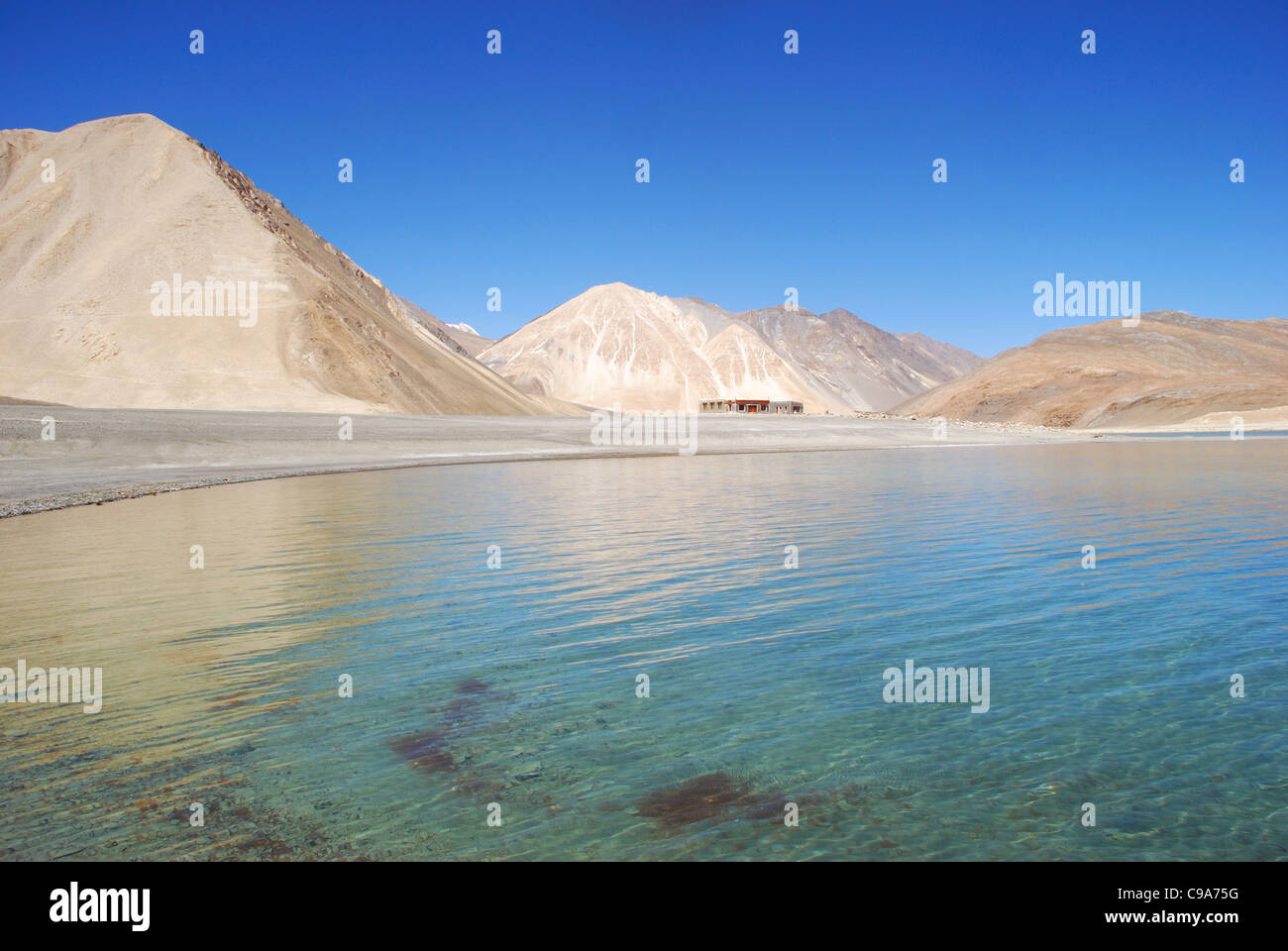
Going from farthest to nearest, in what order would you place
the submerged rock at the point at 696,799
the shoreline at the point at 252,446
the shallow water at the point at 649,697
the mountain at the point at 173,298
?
the mountain at the point at 173,298, the shoreline at the point at 252,446, the submerged rock at the point at 696,799, the shallow water at the point at 649,697

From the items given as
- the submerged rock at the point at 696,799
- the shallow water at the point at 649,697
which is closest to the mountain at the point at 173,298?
the shallow water at the point at 649,697

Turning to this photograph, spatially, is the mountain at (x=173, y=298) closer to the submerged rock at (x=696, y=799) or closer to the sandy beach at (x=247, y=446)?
the sandy beach at (x=247, y=446)

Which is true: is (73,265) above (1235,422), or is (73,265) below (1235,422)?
above

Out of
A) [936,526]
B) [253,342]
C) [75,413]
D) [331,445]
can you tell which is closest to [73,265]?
[253,342]

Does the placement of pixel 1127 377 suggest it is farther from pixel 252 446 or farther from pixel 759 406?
pixel 252 446
